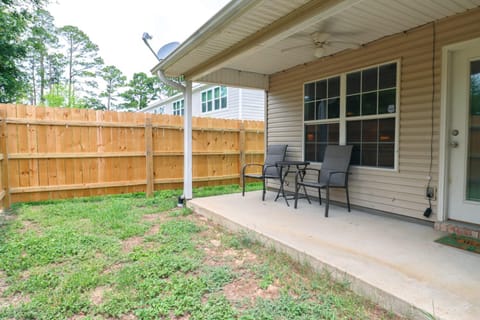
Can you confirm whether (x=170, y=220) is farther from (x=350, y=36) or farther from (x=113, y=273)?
(x=350, y=36)

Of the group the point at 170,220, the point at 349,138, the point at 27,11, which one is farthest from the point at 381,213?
the point at 27,11

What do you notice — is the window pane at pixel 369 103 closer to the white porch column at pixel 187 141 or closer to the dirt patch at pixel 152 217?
the white porch column at pixel 187 141

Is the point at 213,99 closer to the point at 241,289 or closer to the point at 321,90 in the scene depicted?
the point at 321,90

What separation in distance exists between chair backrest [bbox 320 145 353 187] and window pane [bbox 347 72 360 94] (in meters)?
0.81

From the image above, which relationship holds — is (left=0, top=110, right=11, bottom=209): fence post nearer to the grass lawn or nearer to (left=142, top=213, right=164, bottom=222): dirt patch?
the grass lawn

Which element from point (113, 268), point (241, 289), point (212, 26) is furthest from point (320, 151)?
point (113, 268)

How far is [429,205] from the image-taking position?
3.11 meters

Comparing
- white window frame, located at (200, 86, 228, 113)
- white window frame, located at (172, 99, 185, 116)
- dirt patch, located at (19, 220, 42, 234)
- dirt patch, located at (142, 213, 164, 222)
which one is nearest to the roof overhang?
dirt patch, located at (142, 213, 164, 222)

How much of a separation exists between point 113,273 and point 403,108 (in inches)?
140

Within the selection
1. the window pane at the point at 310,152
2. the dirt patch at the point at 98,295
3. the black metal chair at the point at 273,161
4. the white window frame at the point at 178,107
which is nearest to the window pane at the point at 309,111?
the window pane at the point at 310,152

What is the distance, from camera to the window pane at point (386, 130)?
11.4 feet

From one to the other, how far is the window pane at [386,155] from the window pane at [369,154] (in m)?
0.07

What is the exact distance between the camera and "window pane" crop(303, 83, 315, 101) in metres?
4.56

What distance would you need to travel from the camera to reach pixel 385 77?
11.6ft
